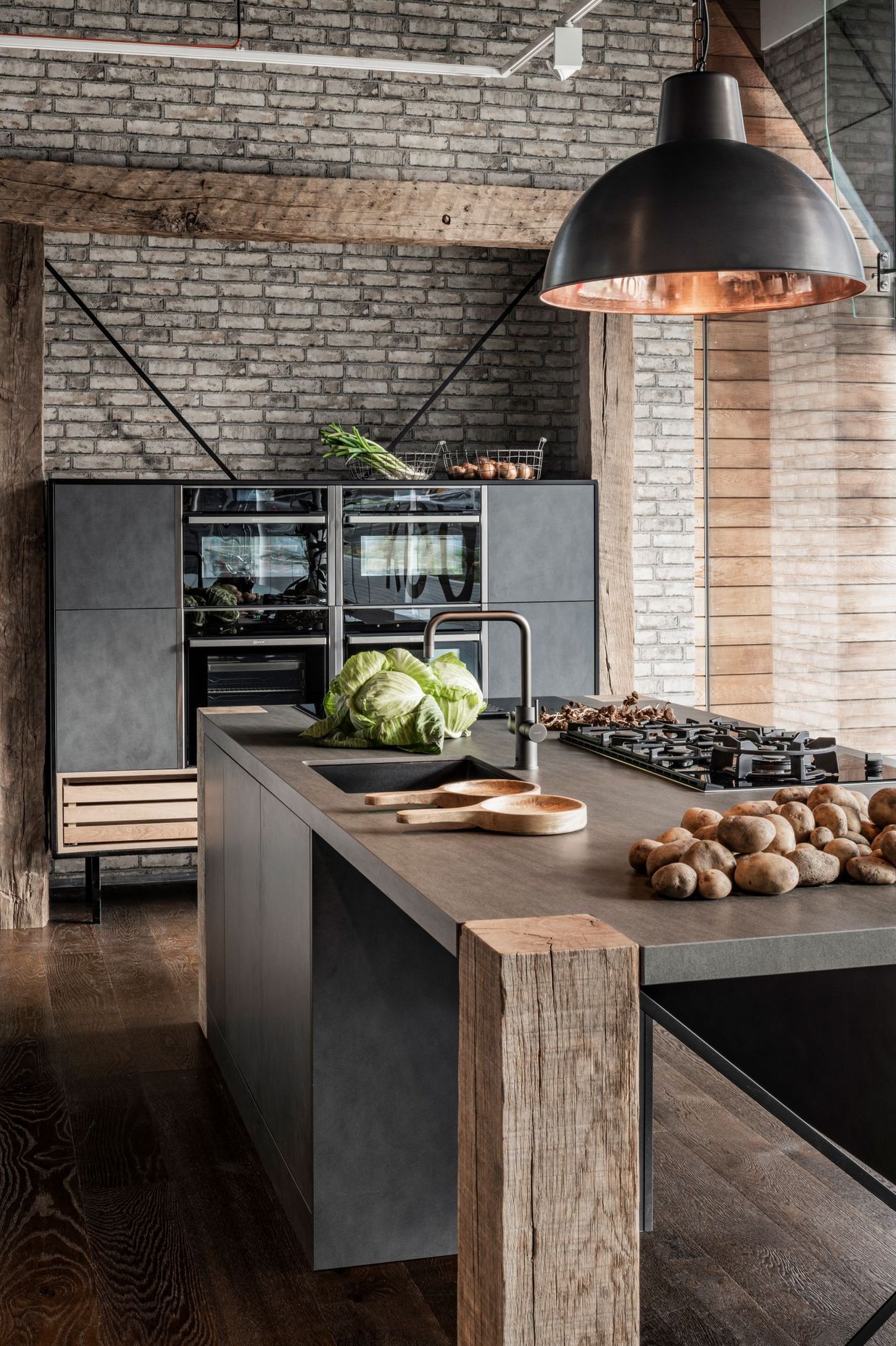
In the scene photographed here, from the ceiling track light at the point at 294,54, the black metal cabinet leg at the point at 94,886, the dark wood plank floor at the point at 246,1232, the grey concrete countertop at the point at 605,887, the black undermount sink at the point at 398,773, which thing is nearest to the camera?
the grey concrete countertop at the point at 605,887

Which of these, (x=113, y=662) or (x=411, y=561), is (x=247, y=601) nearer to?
(x=113, y=662)

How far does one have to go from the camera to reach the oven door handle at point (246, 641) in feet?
18.2

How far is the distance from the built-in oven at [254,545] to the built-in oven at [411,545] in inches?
5.2

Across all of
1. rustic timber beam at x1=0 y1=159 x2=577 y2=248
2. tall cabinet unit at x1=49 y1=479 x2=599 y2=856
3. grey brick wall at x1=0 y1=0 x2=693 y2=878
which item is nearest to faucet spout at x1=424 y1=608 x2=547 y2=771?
tall cabinet unit at x1=49 y1=479 x2=599 y2=856

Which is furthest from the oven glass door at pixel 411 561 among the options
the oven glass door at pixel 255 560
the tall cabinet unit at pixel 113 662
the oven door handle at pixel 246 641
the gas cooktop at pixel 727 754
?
the gas cooktop at pixel 727 754

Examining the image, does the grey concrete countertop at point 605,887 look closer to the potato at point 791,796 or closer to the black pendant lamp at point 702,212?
the potato at point 791,796

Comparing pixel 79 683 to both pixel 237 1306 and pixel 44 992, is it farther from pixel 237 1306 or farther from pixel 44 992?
pixel 237 1306

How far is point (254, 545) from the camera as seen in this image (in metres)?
5.61

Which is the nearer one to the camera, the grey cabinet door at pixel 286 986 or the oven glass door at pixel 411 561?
the grey cabinet door at pixel 286 986

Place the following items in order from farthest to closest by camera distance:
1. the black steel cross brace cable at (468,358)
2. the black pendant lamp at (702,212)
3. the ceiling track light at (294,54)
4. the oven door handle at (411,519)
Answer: the black steel cross brace cable at (468,358), the oven door handle at (411,519), the ceiling track light at (294,54), the black pendant lamp at (702,212)

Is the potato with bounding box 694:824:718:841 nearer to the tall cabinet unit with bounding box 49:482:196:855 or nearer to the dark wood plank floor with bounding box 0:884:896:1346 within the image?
the dark wood plank floor with bounding box 0:884:896:1346

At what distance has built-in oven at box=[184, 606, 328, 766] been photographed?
5.56 metres

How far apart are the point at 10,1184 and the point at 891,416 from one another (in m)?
4.04

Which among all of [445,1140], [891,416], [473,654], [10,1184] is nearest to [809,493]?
[891,416]
